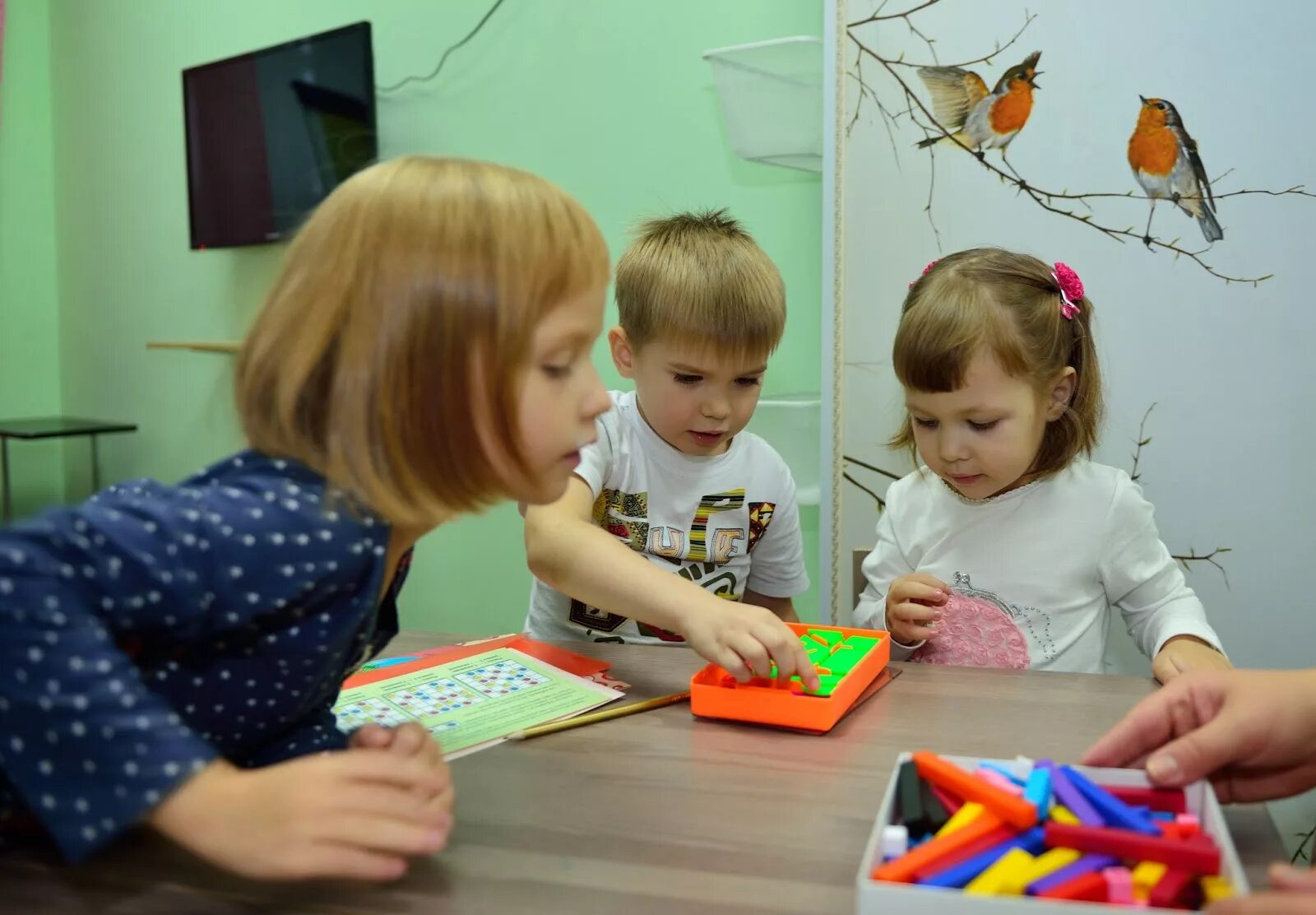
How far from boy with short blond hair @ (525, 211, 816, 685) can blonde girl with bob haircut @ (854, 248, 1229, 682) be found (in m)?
0.17

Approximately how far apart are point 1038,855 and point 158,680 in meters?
0.46

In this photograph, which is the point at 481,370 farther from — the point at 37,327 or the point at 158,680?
the point at 37,327

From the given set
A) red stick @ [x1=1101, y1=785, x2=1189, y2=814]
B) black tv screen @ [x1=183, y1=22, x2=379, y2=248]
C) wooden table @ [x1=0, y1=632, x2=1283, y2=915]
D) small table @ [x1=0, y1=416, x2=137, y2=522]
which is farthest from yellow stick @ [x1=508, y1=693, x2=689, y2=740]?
small table @ [x1=0, y1=416, x2=137, y2=522]

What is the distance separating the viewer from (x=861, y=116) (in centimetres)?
165

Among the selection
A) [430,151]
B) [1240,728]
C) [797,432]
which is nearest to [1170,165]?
[797,432]

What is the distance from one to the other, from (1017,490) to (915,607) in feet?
0.91

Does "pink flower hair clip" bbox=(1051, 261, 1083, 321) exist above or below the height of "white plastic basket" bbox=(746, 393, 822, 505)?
above

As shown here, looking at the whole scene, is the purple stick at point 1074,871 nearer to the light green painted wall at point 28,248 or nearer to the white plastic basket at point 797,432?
the white plastic basket at point 797,432

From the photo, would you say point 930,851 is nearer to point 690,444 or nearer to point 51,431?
point 690,444

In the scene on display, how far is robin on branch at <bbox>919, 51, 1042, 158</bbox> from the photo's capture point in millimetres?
1568

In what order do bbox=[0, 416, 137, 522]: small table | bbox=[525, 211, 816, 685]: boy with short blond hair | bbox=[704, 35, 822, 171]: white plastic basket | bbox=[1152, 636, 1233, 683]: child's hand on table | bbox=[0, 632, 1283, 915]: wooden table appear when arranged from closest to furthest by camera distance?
bbox=[0, 632, 1283, 915]: wooden table, bbox=[1152, 636, 1233, 683]: child's hand on table, bbox=[525, 211, 816, 685]: boy with short blond hair, bbox=[704, 35, 822, 171]: white plastic basket, bbox=[0, 416, 137, 522]: small table

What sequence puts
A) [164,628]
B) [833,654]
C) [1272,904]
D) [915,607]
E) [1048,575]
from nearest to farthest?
[1272,904], [164,628], [833,654], [915,607], [1048,575]

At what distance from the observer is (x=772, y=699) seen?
2.51 feet

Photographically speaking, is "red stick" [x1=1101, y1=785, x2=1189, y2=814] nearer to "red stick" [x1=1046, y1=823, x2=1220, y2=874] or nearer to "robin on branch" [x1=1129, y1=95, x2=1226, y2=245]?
"red stick" [x1=1046, y1=823, x2=1220, y2=874]
